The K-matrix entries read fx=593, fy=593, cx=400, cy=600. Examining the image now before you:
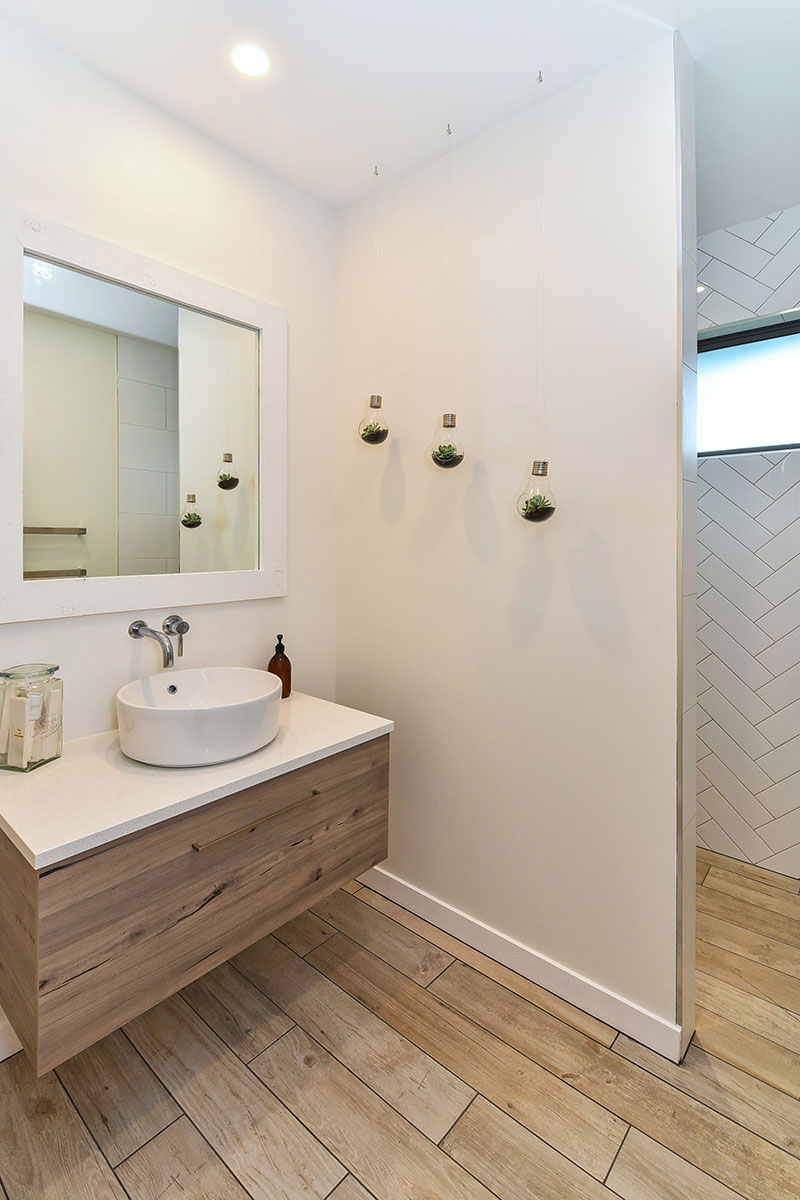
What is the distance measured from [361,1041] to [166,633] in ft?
4.07

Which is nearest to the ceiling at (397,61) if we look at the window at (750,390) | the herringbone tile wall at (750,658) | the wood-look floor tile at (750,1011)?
the window at (750,390)

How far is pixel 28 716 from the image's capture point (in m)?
1.39

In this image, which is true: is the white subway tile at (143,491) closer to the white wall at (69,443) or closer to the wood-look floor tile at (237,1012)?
the white wall at (69,443)

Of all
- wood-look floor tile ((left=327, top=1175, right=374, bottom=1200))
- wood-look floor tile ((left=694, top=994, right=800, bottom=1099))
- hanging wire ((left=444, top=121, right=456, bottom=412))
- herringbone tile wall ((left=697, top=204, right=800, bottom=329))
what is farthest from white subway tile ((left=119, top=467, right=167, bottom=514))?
herringbone tile wall ((left=697, top=204, right=800, bottom=329))

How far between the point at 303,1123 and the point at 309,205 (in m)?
2.73

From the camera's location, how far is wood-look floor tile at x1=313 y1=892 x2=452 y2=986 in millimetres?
1854

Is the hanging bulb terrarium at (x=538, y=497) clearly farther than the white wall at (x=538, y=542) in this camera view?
Yes

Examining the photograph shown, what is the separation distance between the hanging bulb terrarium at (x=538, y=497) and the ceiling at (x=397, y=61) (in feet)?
3.39

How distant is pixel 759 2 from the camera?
1.38 metres

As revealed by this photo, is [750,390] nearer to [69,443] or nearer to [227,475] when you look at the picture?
[227,475]

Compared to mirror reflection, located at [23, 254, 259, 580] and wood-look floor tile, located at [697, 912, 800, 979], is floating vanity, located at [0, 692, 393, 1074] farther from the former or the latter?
wood-look floor tile, located at [697, 912, 800, 979]

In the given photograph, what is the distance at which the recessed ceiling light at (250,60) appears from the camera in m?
1.52

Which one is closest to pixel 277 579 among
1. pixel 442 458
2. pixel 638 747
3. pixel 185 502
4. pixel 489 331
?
pixel 185 502

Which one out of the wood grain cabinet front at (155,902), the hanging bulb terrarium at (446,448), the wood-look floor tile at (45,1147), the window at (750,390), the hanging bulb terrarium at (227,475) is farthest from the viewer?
the window at (750,390)
